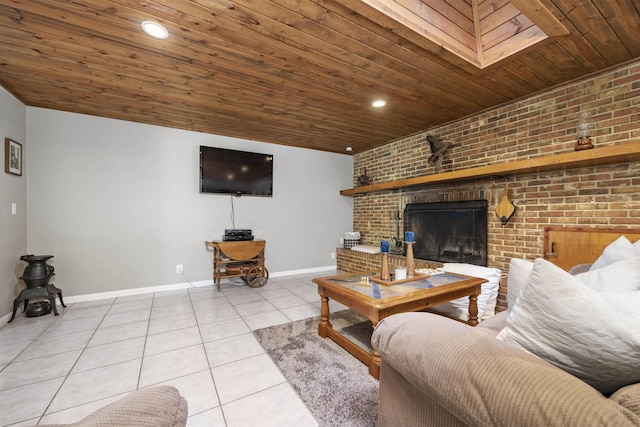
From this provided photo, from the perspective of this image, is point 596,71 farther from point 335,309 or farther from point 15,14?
point 15,14

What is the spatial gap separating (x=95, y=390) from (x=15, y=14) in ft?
7.27

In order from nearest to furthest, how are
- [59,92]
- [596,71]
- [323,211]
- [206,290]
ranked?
[596,71], [59,92], [206,290], [323,211]

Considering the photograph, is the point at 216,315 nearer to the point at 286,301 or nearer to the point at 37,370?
the point at 286,301

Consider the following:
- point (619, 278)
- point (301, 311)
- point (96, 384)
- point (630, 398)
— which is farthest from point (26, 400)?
point (619, 278)

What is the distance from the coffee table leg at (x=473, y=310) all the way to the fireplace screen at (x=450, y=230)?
100cm

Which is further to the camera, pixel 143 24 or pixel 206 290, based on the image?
pixel 206 290

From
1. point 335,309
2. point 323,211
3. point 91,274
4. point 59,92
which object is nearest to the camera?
point 59,92

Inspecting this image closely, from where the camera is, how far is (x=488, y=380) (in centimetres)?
60

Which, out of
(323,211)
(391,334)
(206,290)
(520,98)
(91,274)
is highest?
(520,98)

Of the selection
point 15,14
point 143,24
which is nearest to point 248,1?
point 143,24

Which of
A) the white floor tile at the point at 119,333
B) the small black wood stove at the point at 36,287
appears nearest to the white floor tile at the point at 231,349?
the white floor tile at the point at 119,333

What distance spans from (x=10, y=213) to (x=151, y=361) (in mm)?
2146

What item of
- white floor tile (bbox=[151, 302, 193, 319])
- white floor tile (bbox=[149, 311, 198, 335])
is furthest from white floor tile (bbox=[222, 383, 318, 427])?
white floor tile (bbox=[151, 302, 193, 319])

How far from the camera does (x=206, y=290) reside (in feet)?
11.3
